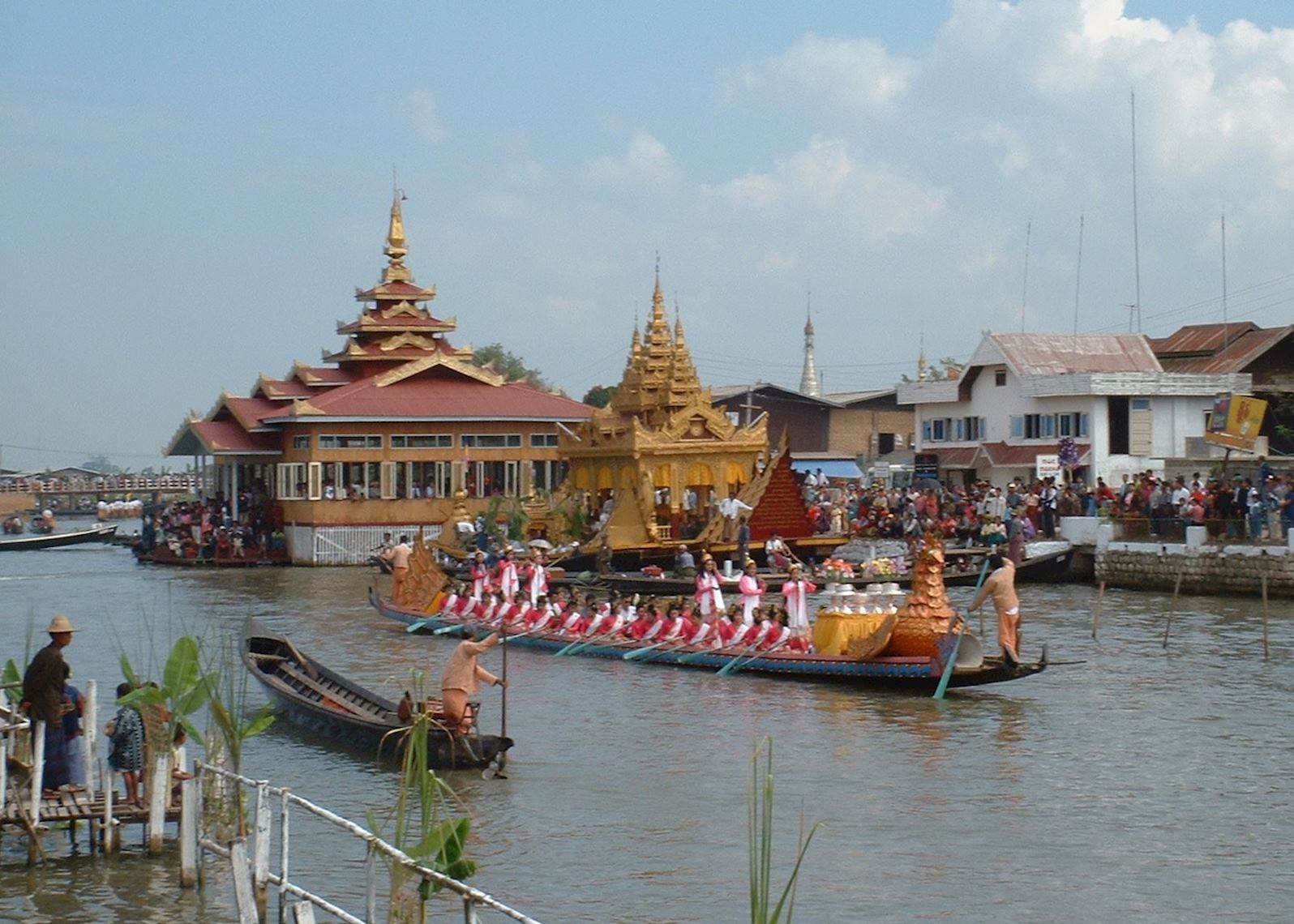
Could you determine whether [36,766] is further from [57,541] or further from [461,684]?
[57,541]

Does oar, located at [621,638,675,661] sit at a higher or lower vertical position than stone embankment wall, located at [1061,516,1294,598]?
lower

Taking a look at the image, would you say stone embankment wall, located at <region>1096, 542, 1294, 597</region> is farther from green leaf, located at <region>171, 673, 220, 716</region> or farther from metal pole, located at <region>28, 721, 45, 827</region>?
metal pole, located at <region>28, 721, 45, 827</region>

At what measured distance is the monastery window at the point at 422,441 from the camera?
166ft

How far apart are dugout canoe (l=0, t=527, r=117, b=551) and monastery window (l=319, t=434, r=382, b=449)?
20534 mm

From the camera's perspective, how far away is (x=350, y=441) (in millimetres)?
50438

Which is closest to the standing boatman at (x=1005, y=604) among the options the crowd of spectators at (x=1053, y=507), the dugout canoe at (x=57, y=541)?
the crowd of spectators at (x=1053, y=507)

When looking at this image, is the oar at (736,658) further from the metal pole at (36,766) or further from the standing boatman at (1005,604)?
the metal pole at (36,766)

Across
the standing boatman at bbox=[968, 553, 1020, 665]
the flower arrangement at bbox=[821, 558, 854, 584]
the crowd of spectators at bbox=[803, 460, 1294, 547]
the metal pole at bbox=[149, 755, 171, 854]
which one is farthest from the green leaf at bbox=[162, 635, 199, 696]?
the crowd of spectators at bbox=[803, 460, 1294, 547]

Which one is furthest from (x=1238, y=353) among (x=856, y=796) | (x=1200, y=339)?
(x=856, y=796)

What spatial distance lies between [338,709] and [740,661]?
7.61 m

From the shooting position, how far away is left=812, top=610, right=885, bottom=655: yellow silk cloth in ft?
77.0

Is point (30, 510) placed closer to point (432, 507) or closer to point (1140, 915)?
point (432, 507)

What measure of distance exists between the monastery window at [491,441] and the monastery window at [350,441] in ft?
8.49

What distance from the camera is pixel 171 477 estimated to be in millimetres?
111438
